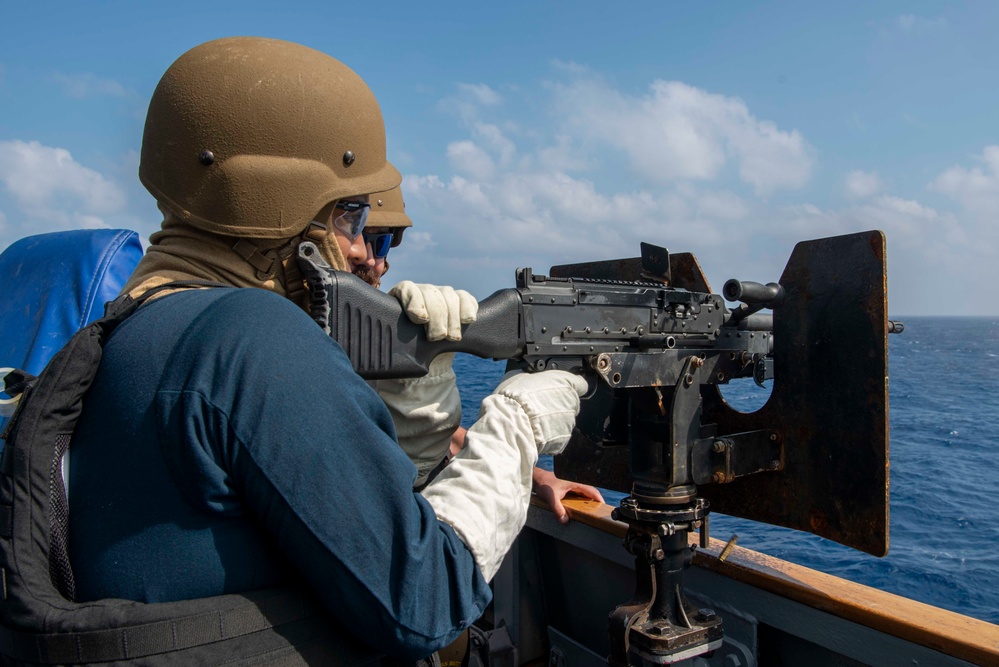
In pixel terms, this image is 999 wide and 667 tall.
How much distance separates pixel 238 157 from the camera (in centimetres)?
189

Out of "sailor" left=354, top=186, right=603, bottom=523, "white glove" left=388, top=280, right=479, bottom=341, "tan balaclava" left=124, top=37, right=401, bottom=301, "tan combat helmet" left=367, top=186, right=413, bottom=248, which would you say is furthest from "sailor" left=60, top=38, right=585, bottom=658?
"tan combat helmet" left=367, top=186, right=413, bottom=248

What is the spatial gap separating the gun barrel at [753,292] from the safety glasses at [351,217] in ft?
4.51

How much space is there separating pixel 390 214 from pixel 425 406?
1800 mm

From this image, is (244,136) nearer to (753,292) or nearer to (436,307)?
(436,307)

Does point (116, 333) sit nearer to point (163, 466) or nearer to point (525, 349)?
point (163, 466)

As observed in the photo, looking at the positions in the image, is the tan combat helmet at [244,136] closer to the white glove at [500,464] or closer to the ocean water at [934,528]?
the white glove at [500,464]

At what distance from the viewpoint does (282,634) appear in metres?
1.43

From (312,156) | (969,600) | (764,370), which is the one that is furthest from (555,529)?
(969,600)

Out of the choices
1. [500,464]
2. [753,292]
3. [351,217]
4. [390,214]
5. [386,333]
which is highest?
[390,214]

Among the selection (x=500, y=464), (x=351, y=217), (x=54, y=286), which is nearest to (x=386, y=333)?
(x=351, y=217)

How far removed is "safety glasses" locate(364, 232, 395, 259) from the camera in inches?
164

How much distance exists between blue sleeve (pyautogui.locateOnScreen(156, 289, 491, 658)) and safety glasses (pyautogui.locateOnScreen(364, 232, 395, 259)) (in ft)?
8.84

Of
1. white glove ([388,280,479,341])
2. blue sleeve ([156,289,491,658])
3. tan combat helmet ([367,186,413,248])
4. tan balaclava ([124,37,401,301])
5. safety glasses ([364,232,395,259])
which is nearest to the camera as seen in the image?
blue sleeve ([156,289,491,658])

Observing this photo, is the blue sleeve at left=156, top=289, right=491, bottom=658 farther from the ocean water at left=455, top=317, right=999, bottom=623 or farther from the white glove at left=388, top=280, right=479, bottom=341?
the ocean water at left=455, top=317, right=999, bottom=623
